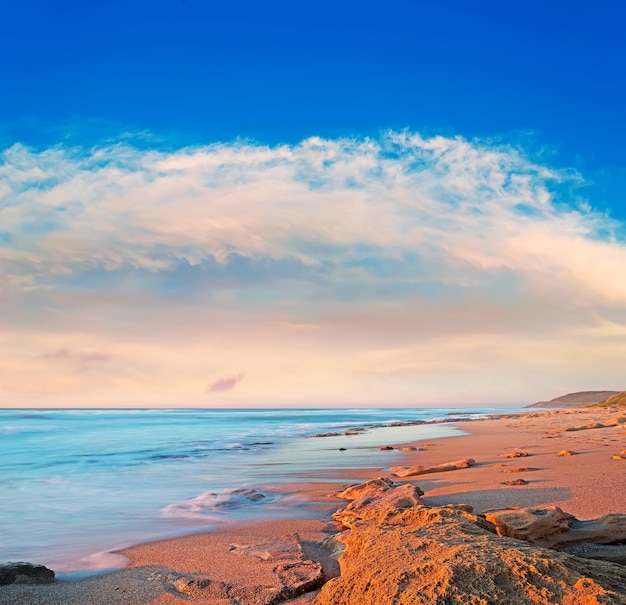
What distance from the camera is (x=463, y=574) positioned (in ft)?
9.58

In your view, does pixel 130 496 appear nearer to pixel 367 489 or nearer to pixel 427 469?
pixel 367 489

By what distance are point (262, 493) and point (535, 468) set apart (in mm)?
4800

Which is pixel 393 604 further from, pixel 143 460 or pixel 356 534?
pixel 143 460

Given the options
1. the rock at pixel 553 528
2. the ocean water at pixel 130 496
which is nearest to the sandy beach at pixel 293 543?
the ocean water at pixel 130 496

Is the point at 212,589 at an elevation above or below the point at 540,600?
below

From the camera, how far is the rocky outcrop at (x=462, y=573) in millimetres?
2781

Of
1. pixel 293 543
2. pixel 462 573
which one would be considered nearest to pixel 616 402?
pixel 293 543

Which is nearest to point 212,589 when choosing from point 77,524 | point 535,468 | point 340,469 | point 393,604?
point 393,604

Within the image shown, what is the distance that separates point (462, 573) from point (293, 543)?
285cm

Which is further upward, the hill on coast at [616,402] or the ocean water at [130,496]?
the ocean water at [130,496]

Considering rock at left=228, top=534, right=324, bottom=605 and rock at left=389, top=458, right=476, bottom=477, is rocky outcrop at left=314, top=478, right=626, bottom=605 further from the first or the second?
rock at left=389, top=458, right=476, bottom=477

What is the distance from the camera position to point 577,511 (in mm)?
6191

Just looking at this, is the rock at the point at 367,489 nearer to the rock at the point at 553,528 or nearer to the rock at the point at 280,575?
the rock at the point at 280,575

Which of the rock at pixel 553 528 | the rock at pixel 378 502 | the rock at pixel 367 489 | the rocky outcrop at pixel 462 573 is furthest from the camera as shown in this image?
the rock at pixel 367 489
